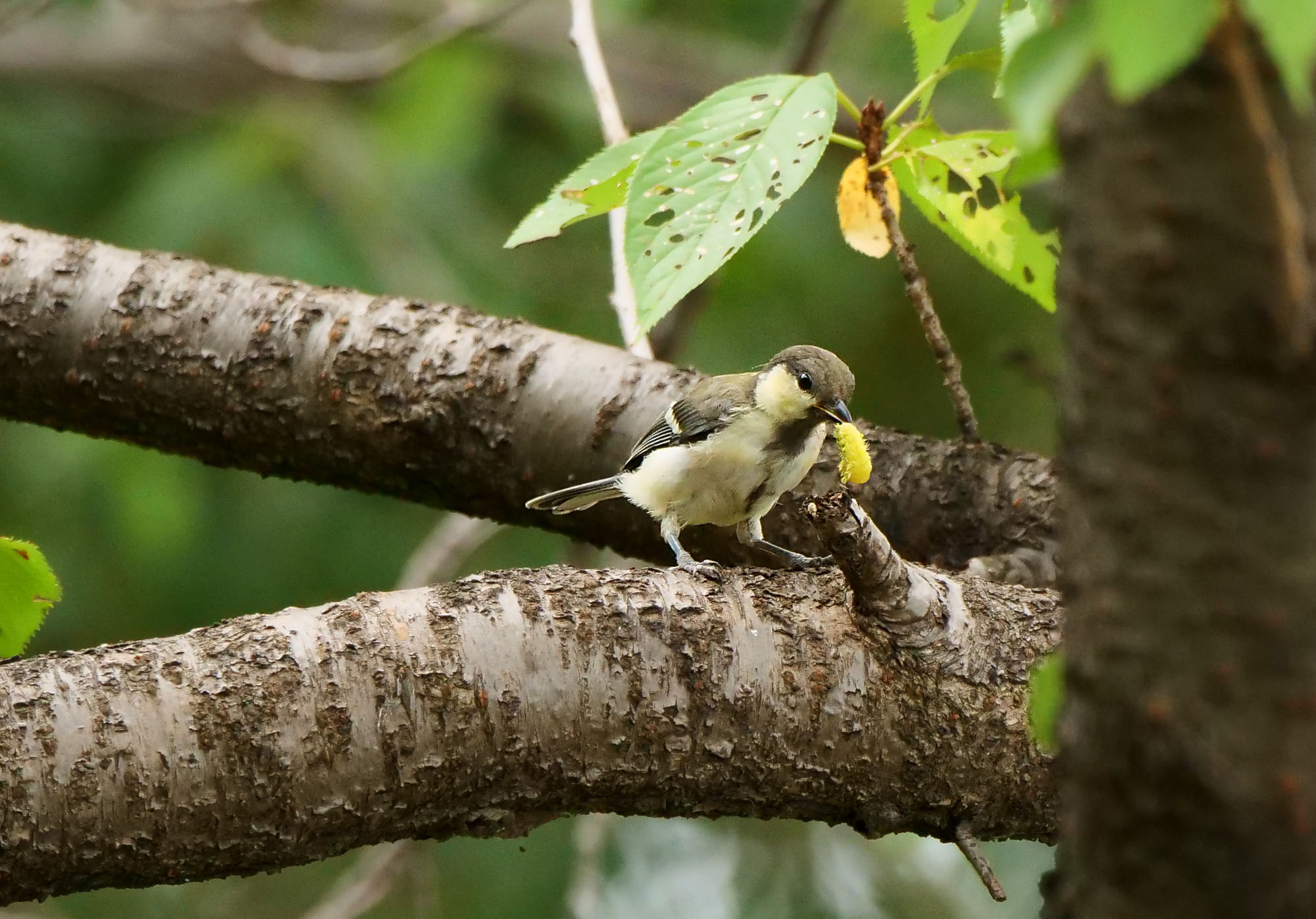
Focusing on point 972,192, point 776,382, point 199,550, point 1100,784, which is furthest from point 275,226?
point 1100,784

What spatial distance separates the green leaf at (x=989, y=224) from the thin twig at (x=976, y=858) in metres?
1.00

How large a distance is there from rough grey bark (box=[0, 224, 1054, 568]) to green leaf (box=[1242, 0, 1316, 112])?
2.09m

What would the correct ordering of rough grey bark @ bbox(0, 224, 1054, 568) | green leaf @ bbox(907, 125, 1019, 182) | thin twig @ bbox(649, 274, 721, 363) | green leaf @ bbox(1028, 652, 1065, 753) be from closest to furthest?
green leaf @ bbox(1028, 652, 1065, 753) → green leaf @ bbox(907, 125, 1019, 182) → rough grey bark @ bbox(0, 224, 1054, 568) → thin twig @ bbox(649, 274, 721, 363)

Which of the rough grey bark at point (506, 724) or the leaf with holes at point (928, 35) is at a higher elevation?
the leaf with holes at point (928, 35)

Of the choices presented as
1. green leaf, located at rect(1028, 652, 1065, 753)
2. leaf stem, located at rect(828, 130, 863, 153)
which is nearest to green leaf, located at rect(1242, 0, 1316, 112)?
green leaf, located at rect(1028, 652, 1065, 753)

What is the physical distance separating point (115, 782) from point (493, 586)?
64 centimetres

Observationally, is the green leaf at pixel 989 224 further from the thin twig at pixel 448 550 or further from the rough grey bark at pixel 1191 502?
the thin twig at pixel 448 550

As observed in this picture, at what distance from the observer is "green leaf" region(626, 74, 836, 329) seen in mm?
1936

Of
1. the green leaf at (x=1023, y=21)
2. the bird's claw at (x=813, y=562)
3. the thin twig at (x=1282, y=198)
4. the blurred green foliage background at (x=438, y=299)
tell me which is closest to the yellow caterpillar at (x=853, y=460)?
the bird's claw at (x=813, y=562)

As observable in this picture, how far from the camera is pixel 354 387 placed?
303 centimetres

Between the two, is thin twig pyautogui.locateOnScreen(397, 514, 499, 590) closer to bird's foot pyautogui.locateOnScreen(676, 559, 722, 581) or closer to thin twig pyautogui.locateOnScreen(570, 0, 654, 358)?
thin twig pyautogui.locateOnScreen(570, 0, 654, 358)

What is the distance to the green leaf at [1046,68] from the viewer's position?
947mm

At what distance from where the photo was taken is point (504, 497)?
10.3 ft

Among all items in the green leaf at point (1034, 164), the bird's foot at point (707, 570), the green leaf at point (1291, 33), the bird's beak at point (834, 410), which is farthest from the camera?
the bird's beak at point (834, 410)
